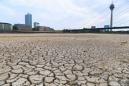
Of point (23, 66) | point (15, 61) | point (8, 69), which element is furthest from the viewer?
point (15, 61)

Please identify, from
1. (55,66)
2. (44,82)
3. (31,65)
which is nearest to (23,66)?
(31,65)

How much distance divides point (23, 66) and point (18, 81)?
119cm

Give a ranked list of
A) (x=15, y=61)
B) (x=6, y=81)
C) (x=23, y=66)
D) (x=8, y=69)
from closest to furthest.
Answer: (x=6, y=81) < (x=8, y=69) < (x=23, y=66) < (x=15, y=61)

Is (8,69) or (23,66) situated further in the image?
(23,66)

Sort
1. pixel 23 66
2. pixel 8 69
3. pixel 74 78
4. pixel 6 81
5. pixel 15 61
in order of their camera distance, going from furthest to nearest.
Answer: pixel 15 61 → pixel 23 66 → pixel 8 69 → pixel 74 78 → pixel 6 81

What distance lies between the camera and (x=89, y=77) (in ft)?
15.8

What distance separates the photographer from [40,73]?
4.98 meters

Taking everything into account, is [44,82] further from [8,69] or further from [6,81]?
[8,69]

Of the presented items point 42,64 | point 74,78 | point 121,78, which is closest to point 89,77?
A: point 74,78

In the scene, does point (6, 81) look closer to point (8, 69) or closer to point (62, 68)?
point (8, 69)

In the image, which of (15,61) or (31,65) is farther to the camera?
(15,61)

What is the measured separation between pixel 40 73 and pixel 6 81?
960mm

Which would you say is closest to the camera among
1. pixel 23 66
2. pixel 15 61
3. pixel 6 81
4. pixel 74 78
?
pixel 6 81

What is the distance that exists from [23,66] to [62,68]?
47.5 inches
